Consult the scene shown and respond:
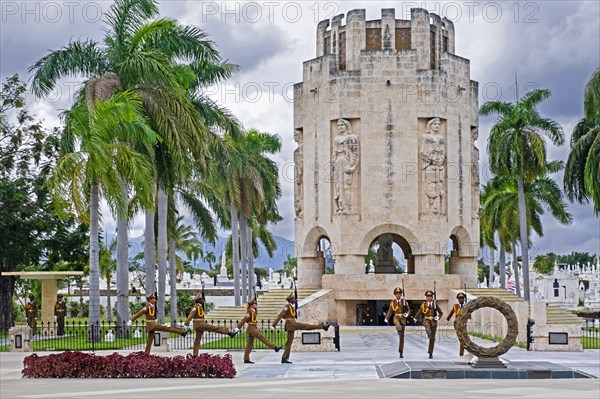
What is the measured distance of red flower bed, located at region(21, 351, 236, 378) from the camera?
20.8m

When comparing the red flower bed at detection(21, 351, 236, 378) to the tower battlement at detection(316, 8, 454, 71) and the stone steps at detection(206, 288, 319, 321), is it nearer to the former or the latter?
the stone steps at detection(206, 288, 319, 321)

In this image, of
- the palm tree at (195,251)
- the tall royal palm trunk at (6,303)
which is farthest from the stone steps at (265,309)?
the palm tree at (195,251)

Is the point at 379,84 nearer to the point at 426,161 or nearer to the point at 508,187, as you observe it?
the point at 426,161

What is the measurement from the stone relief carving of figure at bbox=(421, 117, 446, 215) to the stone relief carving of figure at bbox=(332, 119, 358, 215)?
318cm

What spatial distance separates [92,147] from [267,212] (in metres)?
33.6

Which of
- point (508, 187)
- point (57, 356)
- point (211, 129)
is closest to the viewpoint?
point (57, 356)

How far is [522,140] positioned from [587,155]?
9.21 metres

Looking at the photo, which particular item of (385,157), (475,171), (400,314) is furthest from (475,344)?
(475,171)

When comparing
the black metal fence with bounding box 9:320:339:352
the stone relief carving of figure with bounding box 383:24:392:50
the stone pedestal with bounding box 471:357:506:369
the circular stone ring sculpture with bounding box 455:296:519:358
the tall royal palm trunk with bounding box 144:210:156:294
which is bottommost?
the black metal fence with bounding box 9:320:339:352

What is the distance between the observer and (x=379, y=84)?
45.8m

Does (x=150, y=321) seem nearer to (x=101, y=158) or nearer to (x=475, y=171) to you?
(x=101, y=158)

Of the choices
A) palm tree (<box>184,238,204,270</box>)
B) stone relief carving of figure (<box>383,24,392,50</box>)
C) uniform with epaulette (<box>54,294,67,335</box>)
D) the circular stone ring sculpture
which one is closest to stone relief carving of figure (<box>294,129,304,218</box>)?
stone relief carving of figure (<box>383,24,392,50</box>)

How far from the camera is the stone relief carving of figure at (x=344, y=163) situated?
1785 inches

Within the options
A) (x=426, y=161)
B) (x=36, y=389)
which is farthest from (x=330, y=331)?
(x=426, y=161)
